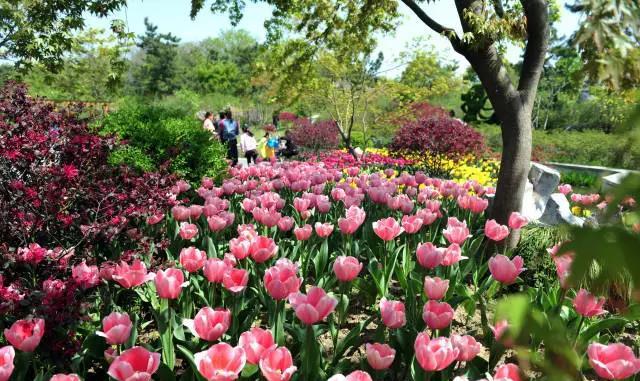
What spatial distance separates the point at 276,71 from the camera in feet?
33.8

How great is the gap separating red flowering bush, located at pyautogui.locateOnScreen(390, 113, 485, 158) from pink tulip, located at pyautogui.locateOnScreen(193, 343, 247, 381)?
343 inches

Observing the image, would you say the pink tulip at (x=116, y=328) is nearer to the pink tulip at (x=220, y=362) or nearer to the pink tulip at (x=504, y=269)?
the pink tulip at (x=220, y=362)

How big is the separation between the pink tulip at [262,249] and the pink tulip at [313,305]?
2.39ft

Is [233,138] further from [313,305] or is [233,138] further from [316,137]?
[313,305]

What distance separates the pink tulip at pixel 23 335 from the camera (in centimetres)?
191

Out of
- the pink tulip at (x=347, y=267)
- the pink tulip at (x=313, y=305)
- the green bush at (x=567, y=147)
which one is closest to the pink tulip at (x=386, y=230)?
the pink tulip at (x=347, y=267)

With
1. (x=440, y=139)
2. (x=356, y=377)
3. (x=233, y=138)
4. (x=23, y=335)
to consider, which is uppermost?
(x=440, y=139)

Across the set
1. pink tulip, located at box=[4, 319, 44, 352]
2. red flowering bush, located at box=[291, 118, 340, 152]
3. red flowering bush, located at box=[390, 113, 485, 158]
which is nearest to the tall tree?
red flowering bush, located at box=[291, 118, 340, 152]

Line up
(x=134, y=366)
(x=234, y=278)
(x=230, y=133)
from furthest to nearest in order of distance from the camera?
(x=230, y=133) < (x=234, y=278) < (x=134, y=366)

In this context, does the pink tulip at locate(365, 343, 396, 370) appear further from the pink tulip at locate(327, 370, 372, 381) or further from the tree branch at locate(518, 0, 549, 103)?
the tree branch at locate(518, 0, 549, 103)

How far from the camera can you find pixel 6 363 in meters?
1.68

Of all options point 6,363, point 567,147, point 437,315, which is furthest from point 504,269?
point 567,147

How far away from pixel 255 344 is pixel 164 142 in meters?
5.32

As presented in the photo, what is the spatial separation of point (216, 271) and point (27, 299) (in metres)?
0.87
